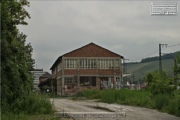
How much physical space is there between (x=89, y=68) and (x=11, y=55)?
46.3 metres

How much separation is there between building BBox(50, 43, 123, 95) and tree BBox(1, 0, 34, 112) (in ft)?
144

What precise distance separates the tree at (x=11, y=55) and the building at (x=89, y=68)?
44042 millimetres

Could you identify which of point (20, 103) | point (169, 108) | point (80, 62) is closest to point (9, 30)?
point (20, 103)

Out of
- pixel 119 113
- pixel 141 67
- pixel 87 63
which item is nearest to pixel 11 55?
pixel 119 113

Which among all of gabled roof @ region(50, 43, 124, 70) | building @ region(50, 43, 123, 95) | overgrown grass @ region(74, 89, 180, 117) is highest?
gabled roof @ region(50, 43, 124, 70)

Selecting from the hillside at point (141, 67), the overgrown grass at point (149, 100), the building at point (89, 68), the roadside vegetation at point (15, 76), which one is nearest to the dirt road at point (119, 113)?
the overgrown grass at point (149, 100)

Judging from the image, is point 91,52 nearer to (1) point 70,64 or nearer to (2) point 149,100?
(1) point 70,64

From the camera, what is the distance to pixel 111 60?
61844 millimetres

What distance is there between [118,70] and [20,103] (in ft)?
153

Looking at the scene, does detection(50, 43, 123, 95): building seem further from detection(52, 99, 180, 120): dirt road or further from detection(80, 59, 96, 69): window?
detection(52, 99, 180, 120): dirt road

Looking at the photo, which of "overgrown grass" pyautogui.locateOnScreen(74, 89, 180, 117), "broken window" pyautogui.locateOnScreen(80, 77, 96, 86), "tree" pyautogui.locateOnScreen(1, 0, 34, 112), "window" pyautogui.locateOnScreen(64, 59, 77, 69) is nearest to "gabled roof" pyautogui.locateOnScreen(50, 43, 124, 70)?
"window" pyautogui.locateOnScreen(64, 59, 77, 69)

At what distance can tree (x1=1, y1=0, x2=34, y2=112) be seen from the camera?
1453 cm

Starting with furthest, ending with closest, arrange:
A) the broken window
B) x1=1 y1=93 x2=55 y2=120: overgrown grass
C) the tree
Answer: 1. the broken window
2. x1=1 y1=93 x2=55 y2=120: overgrown grass
3. the tree

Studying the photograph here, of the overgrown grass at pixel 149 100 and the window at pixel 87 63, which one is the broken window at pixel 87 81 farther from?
the overgrown grass at pixel 149 100
